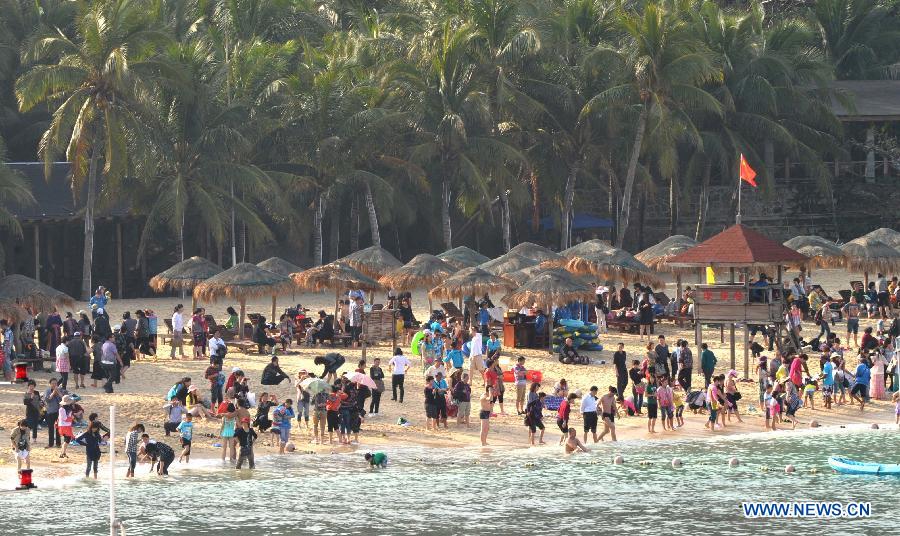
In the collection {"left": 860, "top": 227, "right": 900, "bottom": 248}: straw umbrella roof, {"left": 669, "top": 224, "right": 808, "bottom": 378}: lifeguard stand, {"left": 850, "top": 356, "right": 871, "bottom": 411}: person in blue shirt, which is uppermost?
{"left": 860, "top": 227, "right": 900, "bottom": 248}: straw umbrella roof

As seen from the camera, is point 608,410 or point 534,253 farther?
point 534,253

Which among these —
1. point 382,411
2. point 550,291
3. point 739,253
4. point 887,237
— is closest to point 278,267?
point 550,291

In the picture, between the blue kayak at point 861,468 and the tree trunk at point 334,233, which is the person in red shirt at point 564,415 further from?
the tree trunk at point 334,233

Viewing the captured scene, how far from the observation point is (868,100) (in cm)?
5866

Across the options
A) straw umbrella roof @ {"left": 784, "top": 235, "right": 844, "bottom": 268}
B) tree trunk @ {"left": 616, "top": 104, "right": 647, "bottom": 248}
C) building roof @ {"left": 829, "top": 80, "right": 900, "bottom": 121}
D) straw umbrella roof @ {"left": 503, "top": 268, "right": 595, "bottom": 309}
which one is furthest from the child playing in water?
building roof @ {"left": 829, "top": 80, "right": 900, "bottom": 121}

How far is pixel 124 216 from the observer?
5041 centimetres

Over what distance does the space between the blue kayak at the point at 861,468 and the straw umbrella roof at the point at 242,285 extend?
47.8ft

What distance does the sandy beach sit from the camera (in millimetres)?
29109

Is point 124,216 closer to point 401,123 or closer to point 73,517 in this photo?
point 401,123

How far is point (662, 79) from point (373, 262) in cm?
1417

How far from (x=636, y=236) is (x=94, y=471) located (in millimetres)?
36002

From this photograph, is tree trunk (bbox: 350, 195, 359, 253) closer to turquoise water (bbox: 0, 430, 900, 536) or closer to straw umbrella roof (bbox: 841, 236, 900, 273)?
straw umbrella roof (bbox: 841, 236, 900, 273)

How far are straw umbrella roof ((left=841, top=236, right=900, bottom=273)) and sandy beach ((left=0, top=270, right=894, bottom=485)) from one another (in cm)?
648

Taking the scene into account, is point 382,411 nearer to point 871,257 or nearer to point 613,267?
point 613,267
